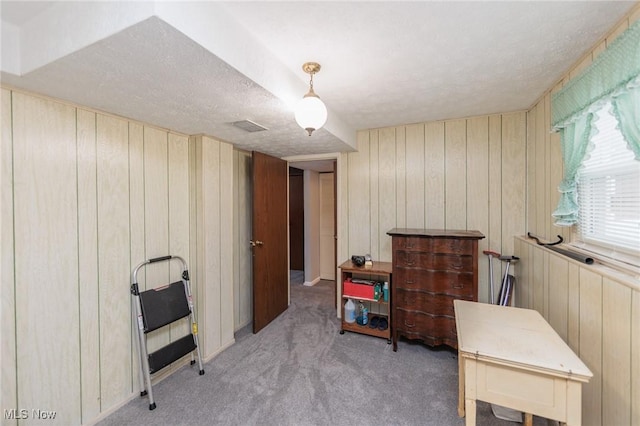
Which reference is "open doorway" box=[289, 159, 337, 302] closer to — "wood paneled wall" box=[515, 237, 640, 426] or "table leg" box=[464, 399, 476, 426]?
"wood paneled wall" box=[515, 237, 640, 426]

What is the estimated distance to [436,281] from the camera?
2.56 m

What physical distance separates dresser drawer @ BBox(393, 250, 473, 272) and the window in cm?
84

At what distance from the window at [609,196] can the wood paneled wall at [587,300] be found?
165 mm

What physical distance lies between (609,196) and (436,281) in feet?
4.65

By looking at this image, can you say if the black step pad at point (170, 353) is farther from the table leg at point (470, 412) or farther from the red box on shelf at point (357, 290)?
the table leg at point (470, 412)

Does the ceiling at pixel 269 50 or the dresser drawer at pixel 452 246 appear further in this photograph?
the dresser drawer at pixel 452 246

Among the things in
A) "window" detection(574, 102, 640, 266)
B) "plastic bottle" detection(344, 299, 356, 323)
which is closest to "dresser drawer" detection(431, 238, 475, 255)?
"window" detection(574, 102, 640, 266)

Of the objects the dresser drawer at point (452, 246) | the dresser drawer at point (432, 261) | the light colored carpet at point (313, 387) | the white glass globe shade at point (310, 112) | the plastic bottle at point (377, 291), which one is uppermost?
the white glass globe shade at point (310, 112)

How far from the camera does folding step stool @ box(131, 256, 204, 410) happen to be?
2045mm

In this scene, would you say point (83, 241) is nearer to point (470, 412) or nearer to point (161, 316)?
point (161, 316)

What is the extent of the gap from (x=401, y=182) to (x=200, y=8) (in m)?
2.57

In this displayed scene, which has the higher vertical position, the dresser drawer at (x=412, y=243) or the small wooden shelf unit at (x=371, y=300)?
the dresser drawer at (x=412, y=243)

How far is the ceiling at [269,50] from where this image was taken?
115 centimetres

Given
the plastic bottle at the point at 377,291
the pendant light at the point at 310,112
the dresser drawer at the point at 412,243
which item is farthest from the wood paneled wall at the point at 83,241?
the dresser drawer at the point at 412,243
